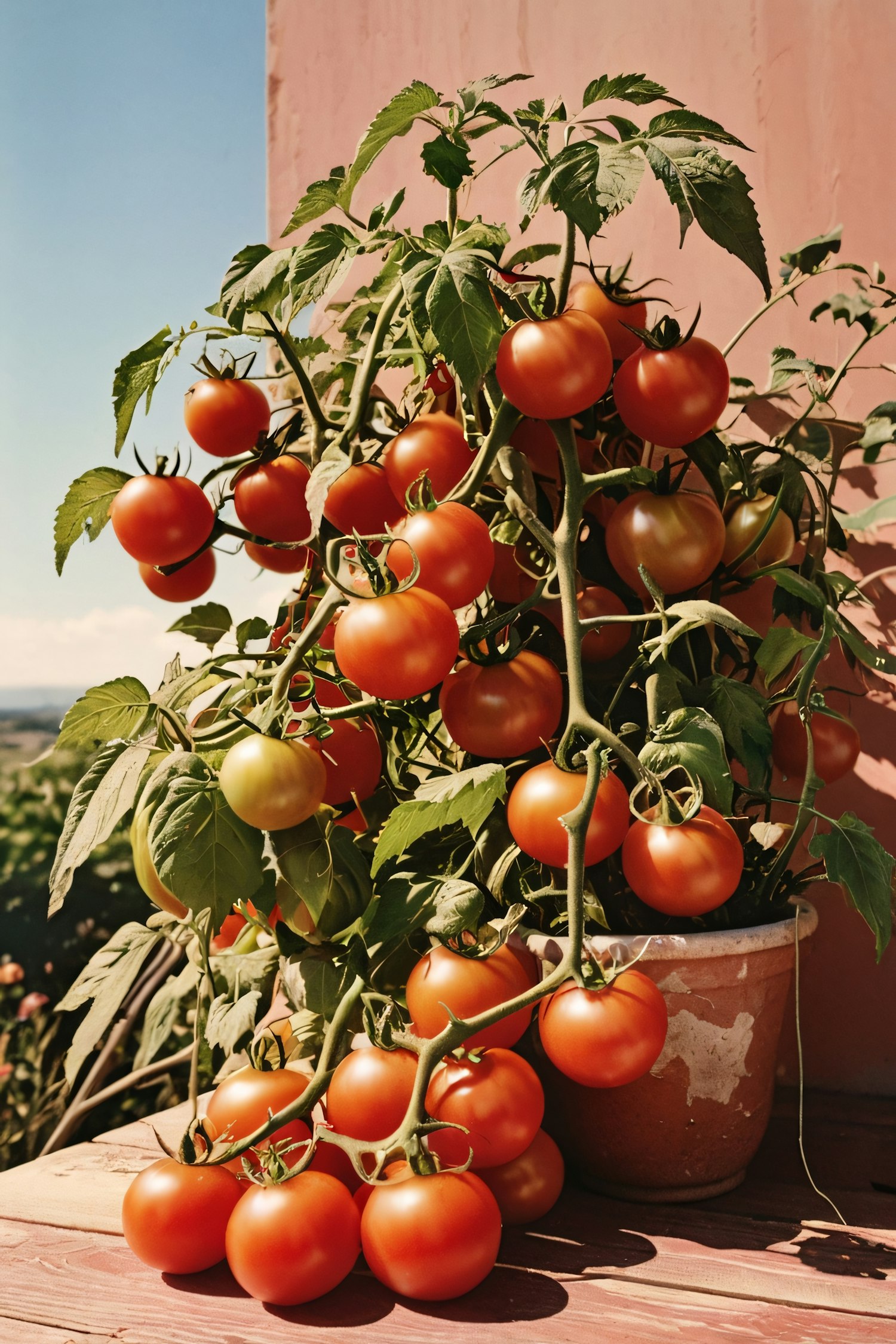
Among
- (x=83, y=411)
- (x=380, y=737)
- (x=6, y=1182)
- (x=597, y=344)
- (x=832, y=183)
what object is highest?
(x=83, y=411)

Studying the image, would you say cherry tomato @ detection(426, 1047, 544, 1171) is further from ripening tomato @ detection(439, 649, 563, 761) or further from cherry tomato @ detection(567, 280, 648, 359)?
cherry tomato @ detection(567, 280, 648, 359)

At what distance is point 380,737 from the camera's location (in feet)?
2.29

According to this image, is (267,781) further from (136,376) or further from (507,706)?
(136,376)

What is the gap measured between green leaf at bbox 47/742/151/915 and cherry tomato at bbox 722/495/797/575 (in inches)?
18.1

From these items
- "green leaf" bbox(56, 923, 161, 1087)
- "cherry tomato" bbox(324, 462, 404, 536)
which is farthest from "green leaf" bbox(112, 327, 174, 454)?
"green leaf" bbox(56, 923, 161, 1087)

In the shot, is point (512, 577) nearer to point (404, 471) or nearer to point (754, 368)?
point (404, 471)

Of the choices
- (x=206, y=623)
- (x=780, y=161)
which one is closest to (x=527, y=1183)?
(x=206, y=623)

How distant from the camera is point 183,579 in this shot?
76 centimetres

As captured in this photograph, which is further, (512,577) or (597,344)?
(512,577)

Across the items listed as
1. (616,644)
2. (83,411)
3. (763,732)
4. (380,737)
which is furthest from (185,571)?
(83,411)

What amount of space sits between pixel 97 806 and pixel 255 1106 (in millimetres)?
205

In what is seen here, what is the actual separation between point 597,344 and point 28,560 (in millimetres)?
3800

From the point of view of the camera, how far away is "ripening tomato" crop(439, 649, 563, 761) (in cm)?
60

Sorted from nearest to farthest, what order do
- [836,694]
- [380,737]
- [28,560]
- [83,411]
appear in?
[380,737], [836,694], [83,411], [28,560]
